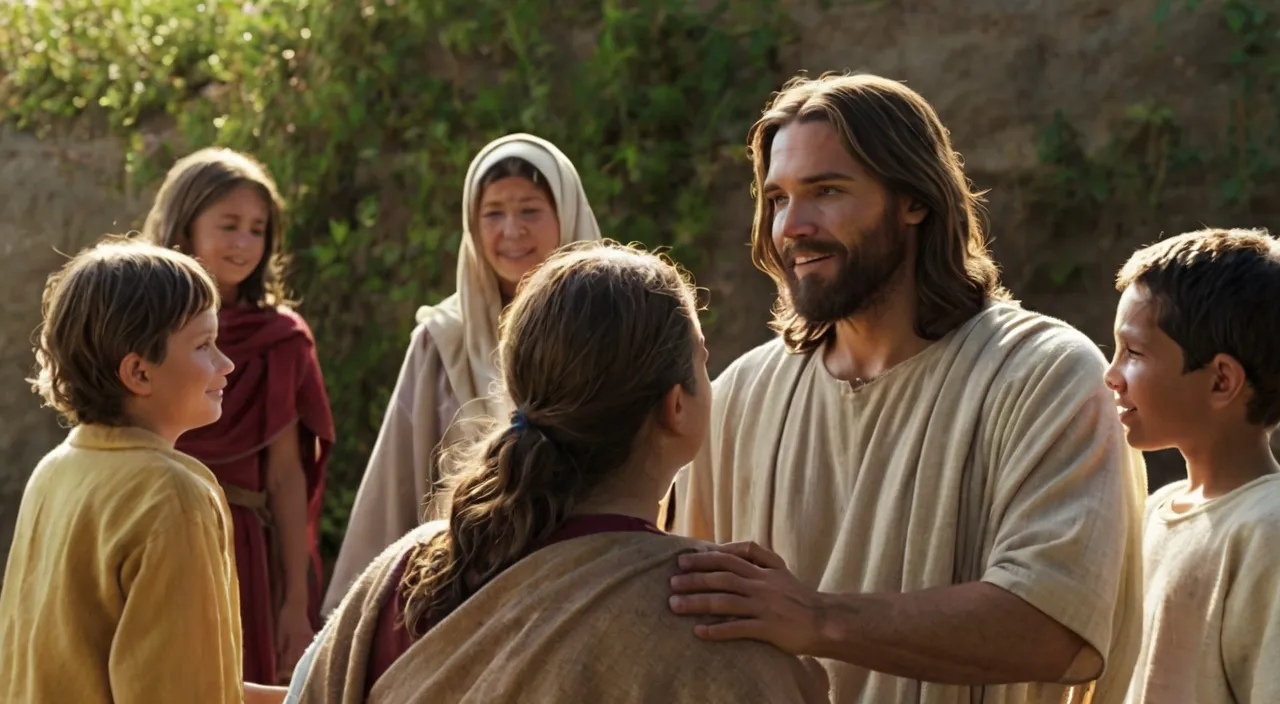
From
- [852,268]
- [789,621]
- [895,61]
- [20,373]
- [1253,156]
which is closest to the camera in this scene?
[789,621]

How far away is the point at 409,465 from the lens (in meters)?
4.79

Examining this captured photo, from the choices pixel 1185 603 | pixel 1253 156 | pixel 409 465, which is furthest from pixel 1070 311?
pixel 1185 603

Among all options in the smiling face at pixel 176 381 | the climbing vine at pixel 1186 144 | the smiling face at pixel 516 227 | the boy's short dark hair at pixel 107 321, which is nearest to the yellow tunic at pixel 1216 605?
the smiling face at pixel 176 381

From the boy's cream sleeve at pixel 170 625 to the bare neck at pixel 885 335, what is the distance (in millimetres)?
1229

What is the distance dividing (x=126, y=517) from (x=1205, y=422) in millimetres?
2013

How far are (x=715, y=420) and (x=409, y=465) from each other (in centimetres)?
183

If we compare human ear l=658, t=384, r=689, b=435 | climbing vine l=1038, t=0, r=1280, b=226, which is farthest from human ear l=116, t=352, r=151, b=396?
climbing vine l=1038, t=0, r=1280, b=226

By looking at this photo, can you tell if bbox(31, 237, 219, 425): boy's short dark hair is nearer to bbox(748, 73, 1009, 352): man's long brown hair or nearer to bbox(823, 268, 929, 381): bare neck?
bbox(748, 73, 1009, 352): man's long brown hair

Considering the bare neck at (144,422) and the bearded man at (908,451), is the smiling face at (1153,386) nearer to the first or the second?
the bearded man at (908,451)

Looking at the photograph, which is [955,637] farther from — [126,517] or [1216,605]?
[126,517]

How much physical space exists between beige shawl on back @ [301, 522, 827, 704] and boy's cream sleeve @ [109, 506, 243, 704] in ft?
2.85

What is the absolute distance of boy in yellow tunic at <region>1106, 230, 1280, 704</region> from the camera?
2.92 meters

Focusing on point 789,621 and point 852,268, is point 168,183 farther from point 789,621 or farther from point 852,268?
point 789,621

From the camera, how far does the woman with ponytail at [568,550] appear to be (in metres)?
2.08
